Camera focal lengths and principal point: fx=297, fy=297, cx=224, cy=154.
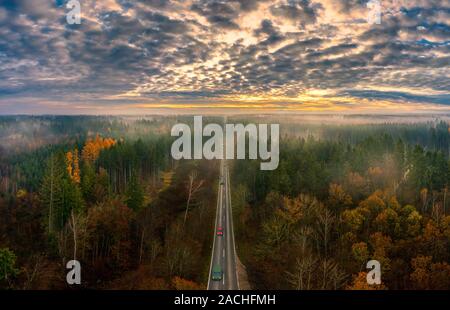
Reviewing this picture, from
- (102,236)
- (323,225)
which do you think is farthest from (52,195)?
(323,225)

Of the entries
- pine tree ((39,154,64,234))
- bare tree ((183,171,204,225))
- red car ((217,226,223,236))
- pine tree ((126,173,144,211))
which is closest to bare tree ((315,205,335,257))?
red car ((217,226,223,236))

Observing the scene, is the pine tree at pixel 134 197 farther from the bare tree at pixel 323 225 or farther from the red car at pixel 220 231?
the bare tree at pixel 323 225

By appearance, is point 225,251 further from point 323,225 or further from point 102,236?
point 102,236

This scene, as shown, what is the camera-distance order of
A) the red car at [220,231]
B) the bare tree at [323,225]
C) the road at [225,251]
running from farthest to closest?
the red car at [220,231], the bare tree at [323,225], the road at [225,251]

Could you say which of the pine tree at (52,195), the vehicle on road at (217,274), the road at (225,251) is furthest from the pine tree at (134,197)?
the vehicle on road at (217,274)

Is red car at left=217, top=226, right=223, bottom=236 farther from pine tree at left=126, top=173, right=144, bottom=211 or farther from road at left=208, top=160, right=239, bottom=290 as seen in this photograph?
pine tree at left=126, top=173, right=144, bottom=211

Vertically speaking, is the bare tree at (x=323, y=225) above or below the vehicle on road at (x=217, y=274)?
above

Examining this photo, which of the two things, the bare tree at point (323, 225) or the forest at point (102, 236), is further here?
the bare tree at point (323, 225)
